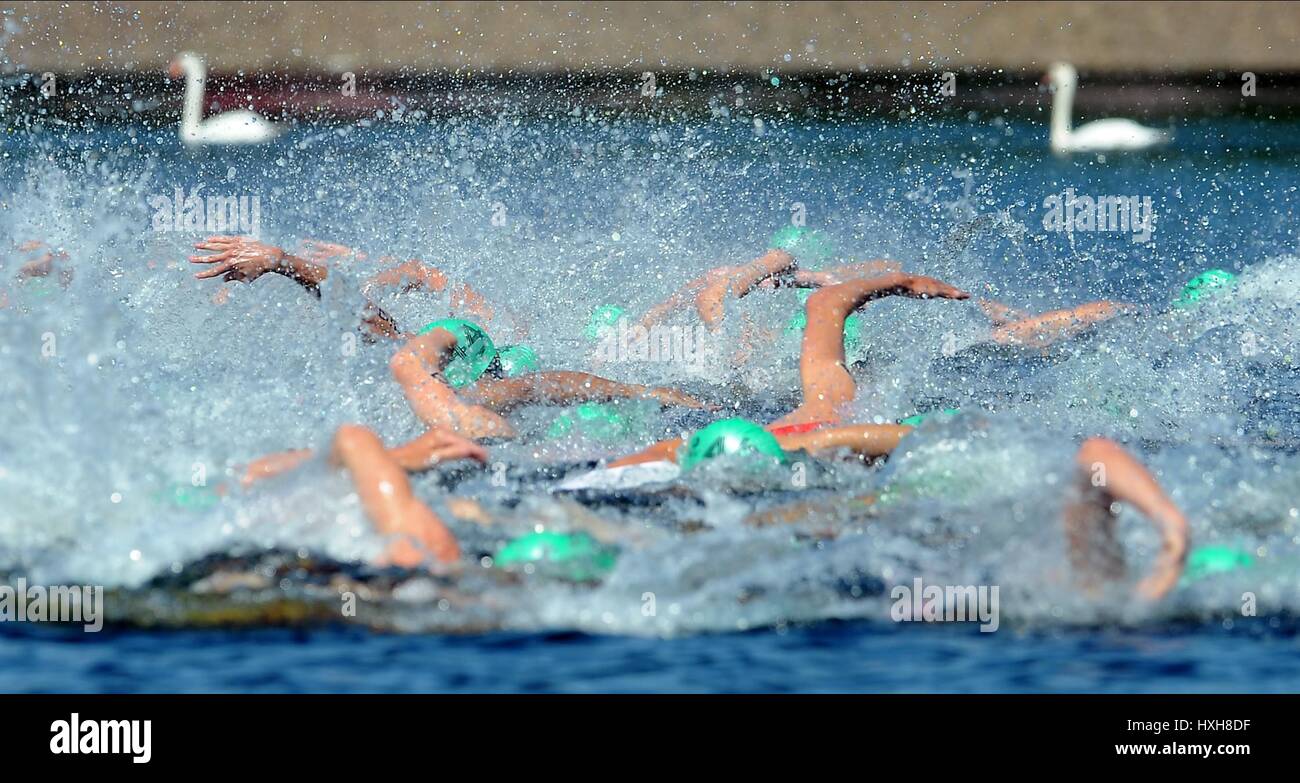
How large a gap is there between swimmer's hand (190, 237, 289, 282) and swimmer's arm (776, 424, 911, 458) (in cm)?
212

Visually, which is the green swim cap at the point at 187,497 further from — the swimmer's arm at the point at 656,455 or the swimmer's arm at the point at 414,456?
the swimmer's arm at the point at 656,455

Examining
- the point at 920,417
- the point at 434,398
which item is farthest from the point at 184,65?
the point at 920,417

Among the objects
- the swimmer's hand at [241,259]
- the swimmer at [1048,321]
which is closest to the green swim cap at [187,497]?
the swimmer's hand at [241,259]

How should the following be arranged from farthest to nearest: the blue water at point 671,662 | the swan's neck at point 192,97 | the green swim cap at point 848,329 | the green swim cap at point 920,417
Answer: the swan's neck at point 192,97, the green swim cap at point 848,329, the green swim cap at point 920,417, the blue water at point 671,662

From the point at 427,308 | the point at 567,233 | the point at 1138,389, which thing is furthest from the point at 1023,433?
the point at 567,233

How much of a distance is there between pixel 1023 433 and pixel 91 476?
112 inches

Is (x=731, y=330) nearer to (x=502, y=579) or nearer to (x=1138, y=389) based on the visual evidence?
(x=1138, y=389)

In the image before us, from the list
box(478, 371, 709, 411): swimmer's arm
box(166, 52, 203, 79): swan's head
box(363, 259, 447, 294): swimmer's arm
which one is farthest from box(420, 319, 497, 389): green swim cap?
box(166, 52, 203, 79): swan's head

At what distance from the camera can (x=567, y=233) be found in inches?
Answer: 422

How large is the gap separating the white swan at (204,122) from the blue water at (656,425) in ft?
10.5

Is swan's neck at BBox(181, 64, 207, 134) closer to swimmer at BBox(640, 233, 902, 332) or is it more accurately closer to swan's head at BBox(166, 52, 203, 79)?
swan's head at BBox(166, 52, 203, 79)

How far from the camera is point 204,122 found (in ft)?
57.6

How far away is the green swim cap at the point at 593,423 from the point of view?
6.34 m
